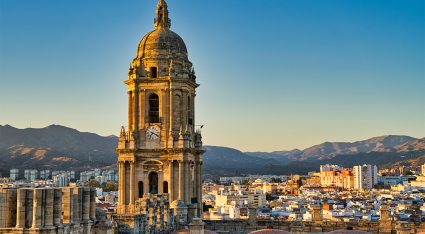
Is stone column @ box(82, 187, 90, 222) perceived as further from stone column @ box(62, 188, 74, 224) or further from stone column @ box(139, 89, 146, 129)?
stone column @ box(139, 89, 146, 129)

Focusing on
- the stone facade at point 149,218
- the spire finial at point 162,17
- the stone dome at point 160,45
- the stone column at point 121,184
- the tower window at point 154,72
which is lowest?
the stone facade at point 149,218

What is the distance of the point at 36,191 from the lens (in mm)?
21344

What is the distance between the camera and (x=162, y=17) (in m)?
52.2

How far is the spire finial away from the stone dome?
0.50m

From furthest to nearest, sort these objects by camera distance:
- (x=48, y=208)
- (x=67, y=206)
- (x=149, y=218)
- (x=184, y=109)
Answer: (x=184, y=109)
(x=149, y=218)
(x=67, y=206)
(x=48, y=208)

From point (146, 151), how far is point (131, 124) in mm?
2082

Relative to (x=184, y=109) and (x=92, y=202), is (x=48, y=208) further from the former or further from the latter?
(x=184, y=109)

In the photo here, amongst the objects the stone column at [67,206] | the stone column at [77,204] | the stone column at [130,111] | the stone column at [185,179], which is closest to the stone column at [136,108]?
the stone column at [130,111]

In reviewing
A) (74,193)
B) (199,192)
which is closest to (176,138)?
(199,192)

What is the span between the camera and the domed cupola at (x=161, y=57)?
4988 centimetres

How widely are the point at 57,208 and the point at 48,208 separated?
12.3 inches

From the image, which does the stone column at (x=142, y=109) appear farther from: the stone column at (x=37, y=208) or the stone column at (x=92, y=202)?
the stone column at (x=37, y=208)

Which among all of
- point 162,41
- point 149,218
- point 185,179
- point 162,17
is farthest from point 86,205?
point 162,17

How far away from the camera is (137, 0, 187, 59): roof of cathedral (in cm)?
5053
